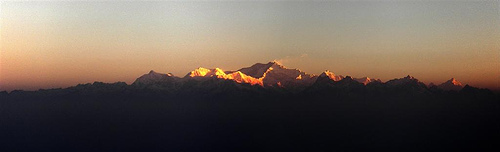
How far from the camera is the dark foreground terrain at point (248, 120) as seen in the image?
80.9 metres

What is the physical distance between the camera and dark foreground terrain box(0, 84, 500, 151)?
80.9 metres

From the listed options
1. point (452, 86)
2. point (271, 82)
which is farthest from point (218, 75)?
point (452, 86)

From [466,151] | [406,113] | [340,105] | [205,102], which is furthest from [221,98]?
[466,151]

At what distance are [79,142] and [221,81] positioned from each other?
19.1m

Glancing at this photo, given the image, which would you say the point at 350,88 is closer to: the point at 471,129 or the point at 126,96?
the point at 471,129

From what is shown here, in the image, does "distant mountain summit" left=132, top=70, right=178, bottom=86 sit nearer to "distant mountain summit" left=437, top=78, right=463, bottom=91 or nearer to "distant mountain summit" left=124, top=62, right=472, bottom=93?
"distant mountain summit" left=124, top=62, right=472, bottom=93

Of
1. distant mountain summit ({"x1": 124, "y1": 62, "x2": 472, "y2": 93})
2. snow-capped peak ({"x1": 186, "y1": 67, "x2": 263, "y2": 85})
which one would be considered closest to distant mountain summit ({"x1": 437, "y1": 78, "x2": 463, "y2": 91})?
distant mountain summit ({"x1": 124, "y1": 62, "x2": 472, "y2": 93})

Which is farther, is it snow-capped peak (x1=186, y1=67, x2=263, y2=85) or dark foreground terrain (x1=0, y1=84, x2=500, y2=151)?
snow-capped peak (x1=186, y1=67, x2=263, y2=85)

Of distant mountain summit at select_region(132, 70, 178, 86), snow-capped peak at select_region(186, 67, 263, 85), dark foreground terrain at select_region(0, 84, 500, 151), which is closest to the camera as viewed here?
dark foreground terrain at select_region(0, 84, 500, 151)

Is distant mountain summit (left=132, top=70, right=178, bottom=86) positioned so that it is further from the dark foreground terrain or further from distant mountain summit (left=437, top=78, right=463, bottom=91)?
distant mountain summit (left=437, top=78, right=463, bottom=91)

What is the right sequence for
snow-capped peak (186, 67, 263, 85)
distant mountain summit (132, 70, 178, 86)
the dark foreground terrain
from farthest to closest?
distant mountain summit (132, 70, 178, 86), snow-capped peak (186, 67, 263, 85), the dark foreground terrain

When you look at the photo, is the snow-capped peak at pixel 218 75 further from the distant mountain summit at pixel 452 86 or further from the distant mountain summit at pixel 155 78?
the distant mountain summit at pixel 452 86

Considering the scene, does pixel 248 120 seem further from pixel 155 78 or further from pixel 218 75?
pixel 155 78

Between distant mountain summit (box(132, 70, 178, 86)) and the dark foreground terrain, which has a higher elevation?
distant mountain summit (box(132, 70, 178, 86))
